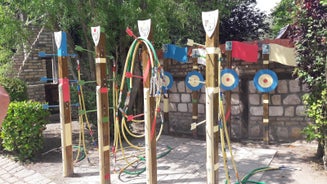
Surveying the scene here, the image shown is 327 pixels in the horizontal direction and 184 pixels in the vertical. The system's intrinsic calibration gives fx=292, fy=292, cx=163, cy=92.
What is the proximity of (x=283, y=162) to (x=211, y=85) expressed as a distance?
2.47 metres

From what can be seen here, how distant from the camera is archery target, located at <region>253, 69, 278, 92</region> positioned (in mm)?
5474

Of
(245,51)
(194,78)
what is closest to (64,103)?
(194,78)

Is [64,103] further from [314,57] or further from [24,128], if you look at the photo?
[314,57]

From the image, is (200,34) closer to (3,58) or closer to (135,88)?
(135,88)

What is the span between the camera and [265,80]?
18.3 feet

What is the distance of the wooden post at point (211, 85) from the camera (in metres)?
3.00

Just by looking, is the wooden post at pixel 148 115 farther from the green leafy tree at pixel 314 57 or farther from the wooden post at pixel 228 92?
the wooden post at pixel 228 92

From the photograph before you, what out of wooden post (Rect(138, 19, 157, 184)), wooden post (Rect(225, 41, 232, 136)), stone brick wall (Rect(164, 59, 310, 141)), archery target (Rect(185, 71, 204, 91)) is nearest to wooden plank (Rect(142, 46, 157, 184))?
wooden post (Rect(138, 19, 157, 184))

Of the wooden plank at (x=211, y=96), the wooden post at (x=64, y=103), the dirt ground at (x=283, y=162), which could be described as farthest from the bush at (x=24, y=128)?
the wooden plank at (x=211, y=96)

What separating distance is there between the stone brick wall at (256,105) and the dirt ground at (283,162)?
0.90ft

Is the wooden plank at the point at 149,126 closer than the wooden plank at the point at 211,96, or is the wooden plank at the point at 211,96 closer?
the wooden plank at the point at 211,96

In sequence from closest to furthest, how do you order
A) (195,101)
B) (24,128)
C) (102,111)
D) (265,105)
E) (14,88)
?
(102,111) < (24,128) < (265,105) < (14,88) < (195,101)

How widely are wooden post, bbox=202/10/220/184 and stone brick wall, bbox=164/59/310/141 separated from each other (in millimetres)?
3055

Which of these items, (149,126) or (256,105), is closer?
(149,126)
